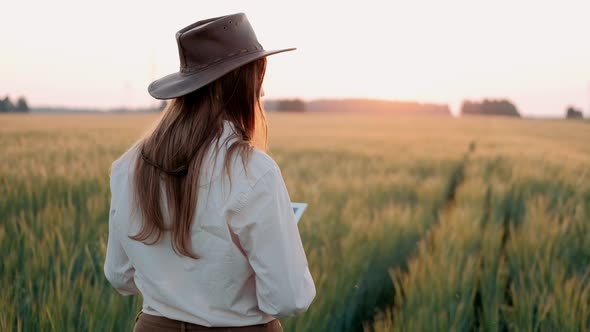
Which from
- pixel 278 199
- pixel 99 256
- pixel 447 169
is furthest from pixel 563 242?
pixel 447 169

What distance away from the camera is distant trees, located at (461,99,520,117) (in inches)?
2584

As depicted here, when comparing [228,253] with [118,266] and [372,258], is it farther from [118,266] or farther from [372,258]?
[372,258]

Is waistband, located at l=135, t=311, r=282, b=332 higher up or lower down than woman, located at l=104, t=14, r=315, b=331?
lower down

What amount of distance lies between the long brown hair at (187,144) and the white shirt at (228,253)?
2 centimetres

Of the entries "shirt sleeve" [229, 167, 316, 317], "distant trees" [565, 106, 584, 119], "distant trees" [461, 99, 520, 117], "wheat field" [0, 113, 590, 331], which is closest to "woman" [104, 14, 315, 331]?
"shirt sleeve" [229, 167, 316, 317]

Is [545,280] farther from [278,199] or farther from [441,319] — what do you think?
[278,199]

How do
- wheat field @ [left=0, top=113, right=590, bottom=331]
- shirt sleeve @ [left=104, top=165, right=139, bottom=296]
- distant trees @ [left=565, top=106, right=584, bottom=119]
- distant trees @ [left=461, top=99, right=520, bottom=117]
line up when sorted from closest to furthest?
shirt sleeve @ [left=104, top=165, right=139, bottom=296] → wheat field @ [left=0, top=113, right=590, bottom=331] → distant trees @ [left=565, top=106, right=584, bottom=119] → distant trees @ [left=461, top=99, right=520, bottom=117]

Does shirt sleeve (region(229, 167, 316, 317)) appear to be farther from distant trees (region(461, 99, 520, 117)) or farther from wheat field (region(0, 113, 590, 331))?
distant trees (region(461, 99, 520, 117))

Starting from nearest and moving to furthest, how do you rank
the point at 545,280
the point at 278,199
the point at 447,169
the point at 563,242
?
the point at 278,199 → the point at 545,280 → the point at 563,242 → the point at 447,169

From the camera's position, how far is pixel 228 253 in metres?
1.38

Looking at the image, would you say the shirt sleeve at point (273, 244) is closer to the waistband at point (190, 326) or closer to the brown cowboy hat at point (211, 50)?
the waistband at point (190, 326)

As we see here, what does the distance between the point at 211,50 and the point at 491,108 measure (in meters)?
69.4

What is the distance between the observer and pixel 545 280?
129 inches

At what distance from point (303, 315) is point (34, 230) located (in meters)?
1.95
